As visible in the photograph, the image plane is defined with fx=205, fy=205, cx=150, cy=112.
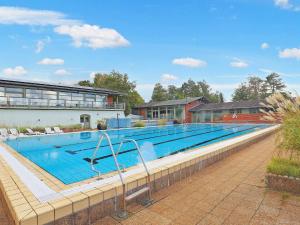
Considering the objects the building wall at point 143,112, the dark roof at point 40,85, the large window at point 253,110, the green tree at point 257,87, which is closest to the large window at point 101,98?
the dark roof at point 40,85

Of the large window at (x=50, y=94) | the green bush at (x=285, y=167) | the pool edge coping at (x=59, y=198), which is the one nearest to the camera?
the pool edge coping at (x=59, y=198)

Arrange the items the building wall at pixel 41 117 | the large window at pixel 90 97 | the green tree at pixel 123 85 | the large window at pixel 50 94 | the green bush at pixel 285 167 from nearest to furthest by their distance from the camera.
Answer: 1. the green bush at pixel 285 167
2. the building wall at pixel 41 117
3. the large window at pixel 50 94
4. the large window at pixel 90 97
5. the green tree at pixel 123 85

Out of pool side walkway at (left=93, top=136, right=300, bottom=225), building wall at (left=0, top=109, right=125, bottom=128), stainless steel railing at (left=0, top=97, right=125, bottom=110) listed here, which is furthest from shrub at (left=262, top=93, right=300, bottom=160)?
stainless steel railing at (left=0, top=97, right=125, bottom=110)

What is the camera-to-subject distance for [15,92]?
1861 cm

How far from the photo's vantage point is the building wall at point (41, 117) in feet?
56.0

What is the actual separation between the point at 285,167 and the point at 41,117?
1963 cm

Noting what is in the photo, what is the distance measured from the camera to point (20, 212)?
2248 millimetres

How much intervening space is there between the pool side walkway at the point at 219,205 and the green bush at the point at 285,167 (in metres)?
0.34

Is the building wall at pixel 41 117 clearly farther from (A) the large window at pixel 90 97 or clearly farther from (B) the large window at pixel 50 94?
(B) the large window at pixel 50 94

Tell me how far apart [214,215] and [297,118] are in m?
2.23

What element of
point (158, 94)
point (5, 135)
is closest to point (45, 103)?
point (5, 135)

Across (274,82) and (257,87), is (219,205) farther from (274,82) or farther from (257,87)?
(257,87)

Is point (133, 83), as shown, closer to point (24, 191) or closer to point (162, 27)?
point (162, 27)

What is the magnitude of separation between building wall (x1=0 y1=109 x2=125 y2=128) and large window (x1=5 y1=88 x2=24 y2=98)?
1.89m
